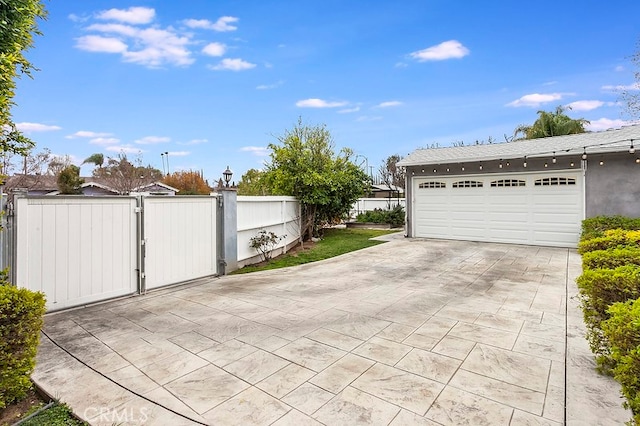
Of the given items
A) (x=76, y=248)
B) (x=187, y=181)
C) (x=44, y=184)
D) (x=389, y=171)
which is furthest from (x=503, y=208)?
(x=187, y=181)

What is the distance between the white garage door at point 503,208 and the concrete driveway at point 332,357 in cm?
506

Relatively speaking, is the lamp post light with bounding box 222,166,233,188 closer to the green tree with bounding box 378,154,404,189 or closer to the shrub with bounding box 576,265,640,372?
the shrub with bounding box 576,265,640,372

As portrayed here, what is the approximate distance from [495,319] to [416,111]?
1591cm

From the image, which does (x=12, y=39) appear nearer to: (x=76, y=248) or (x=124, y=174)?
(x=76, y=248)

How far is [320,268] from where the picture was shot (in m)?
7.45

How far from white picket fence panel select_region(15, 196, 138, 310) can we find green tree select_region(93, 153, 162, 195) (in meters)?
20.8

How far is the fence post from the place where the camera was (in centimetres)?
681

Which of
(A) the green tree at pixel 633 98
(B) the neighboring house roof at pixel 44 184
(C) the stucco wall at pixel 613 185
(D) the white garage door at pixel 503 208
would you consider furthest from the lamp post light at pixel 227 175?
(A) the green tree at pixel 633 98

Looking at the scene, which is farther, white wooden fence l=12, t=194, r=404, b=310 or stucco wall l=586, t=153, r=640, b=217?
stucco wall l=586, t=153, r=640, b=217

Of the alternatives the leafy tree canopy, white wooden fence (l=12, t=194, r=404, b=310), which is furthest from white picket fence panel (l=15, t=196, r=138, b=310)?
the leafy tree canopy

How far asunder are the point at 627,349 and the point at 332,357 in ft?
7.16

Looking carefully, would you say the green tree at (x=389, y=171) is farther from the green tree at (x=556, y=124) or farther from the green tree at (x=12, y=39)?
the green tree at (x=12, y=39)

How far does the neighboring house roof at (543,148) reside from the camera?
9.00 meters

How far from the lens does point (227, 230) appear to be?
6.92 meters
